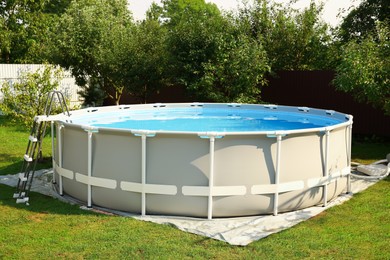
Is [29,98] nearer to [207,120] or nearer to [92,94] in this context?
[207,120]

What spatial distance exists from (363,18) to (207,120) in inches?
512

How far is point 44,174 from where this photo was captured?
1056 centimetres

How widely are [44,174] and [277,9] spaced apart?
42.0 feet

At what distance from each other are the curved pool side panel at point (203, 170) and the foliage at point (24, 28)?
28.5 metres

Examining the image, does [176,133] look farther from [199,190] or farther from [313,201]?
[313,201]

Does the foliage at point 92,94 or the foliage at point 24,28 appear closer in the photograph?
the foliage at point 92,94

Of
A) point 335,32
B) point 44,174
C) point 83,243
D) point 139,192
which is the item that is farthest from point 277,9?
point 83,243

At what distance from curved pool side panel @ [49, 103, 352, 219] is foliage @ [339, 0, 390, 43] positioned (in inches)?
574

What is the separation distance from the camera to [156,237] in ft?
21.8

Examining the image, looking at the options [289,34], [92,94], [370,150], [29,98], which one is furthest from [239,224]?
[92,94]

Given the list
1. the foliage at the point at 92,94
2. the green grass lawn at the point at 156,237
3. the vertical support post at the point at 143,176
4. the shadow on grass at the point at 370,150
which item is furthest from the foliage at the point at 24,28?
the vertical support post at the point at 143,176

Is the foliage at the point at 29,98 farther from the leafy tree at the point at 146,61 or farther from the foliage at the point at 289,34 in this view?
the foliage at the point at 289,34

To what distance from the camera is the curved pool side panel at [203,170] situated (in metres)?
7.40

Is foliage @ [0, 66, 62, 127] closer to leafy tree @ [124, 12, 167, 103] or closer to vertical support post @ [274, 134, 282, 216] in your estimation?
leafy tree @ [124, 12, 167, 103]
